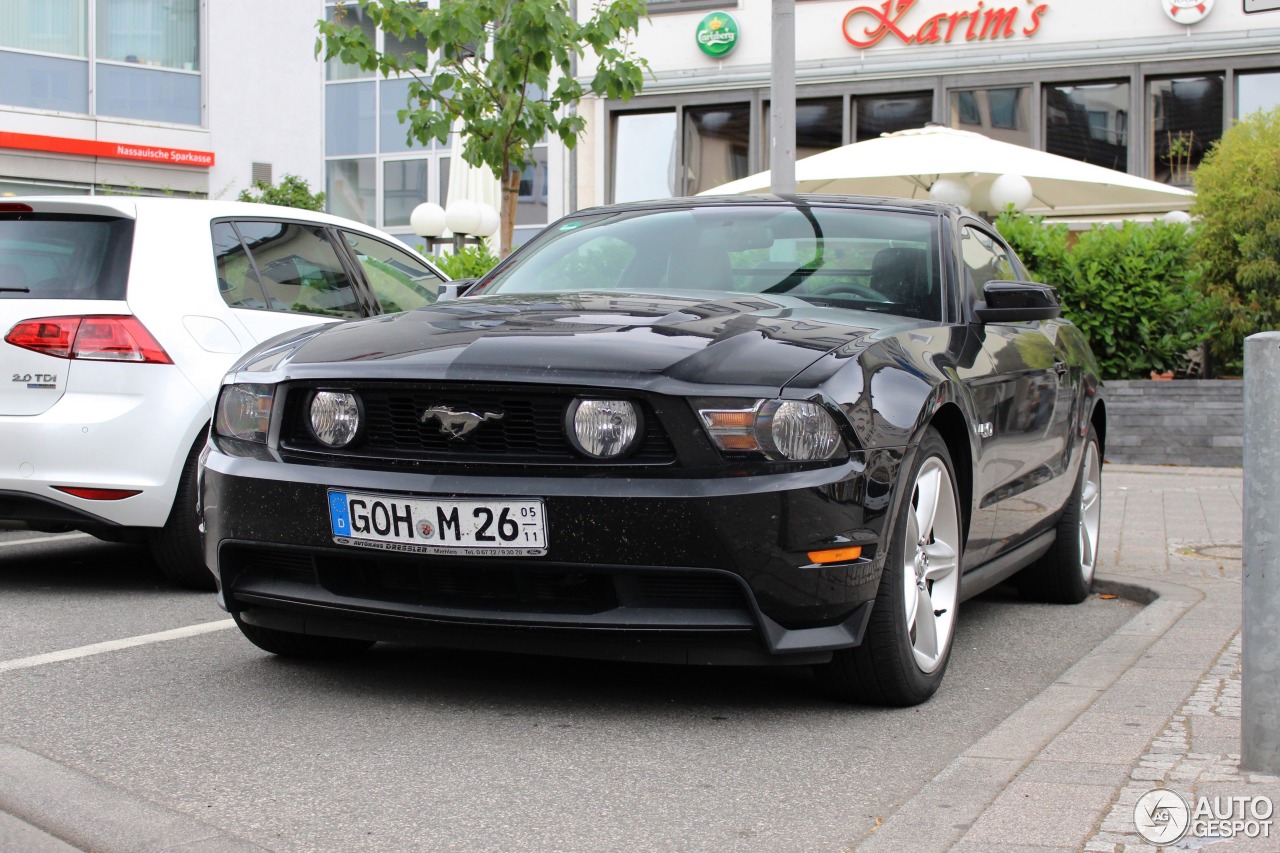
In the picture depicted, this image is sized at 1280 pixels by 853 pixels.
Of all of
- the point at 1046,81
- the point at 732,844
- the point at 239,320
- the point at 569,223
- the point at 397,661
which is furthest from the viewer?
the point at 1046,81

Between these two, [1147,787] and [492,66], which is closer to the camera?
[1147,787]

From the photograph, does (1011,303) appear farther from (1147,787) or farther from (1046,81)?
(1046,81)

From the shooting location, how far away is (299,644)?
4.64m

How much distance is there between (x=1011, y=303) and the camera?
5.06m

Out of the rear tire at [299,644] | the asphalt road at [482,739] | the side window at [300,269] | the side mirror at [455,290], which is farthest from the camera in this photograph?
the side window at [300,269]

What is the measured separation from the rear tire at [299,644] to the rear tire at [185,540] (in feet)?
4.01

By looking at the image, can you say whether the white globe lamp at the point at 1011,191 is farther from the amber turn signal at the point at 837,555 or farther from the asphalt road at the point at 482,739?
the amber turn signal at the point at 837,555

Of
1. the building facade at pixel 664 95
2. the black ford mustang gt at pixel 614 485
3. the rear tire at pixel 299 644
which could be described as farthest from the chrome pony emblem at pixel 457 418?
the building facade at pixel 664 95

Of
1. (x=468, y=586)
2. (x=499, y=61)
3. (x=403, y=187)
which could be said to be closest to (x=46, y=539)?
(x=468, y=586)

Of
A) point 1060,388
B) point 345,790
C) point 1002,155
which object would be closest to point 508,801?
point 345,790

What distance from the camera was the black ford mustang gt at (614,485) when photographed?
370 centimetres

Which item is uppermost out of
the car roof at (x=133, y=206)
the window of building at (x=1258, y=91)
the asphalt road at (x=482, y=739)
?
the window of building at (x=1258, y=91)

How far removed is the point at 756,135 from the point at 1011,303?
18.2 metres

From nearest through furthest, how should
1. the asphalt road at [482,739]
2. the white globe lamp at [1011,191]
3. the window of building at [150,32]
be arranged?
1. the asphalt road at [482,739]
2. the white globe lamp at [1011,191]
3. the window of building at [150,32]
